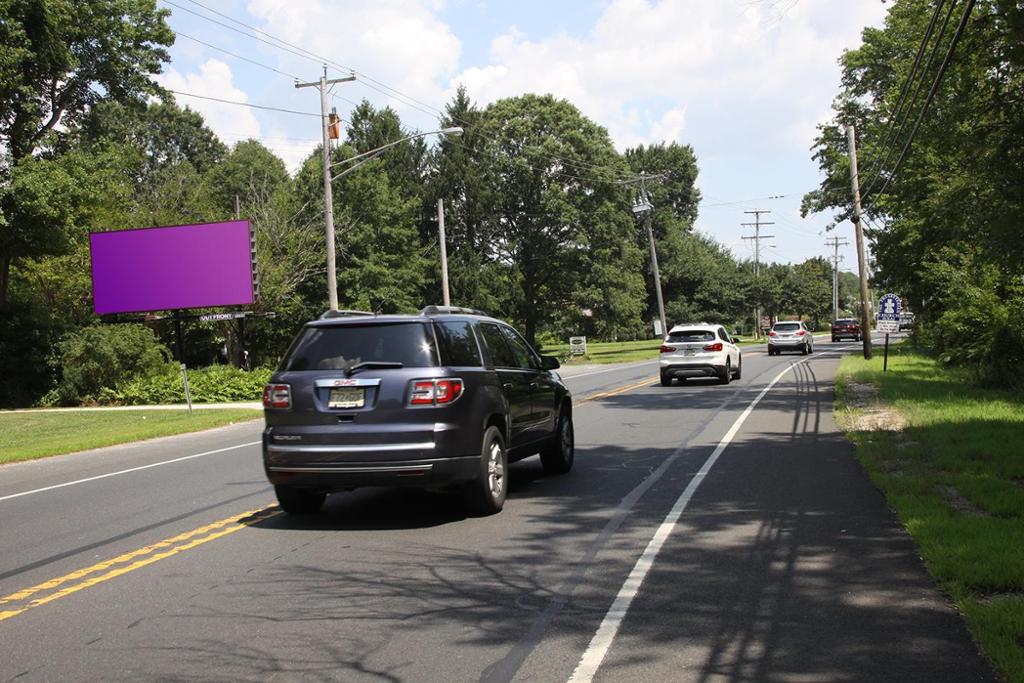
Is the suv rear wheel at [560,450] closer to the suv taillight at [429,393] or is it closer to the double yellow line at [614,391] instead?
the suv taillight at [429,393]

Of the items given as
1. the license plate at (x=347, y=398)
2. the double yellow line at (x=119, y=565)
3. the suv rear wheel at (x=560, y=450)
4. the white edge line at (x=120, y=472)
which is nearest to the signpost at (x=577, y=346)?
the white edge line at (x=120, y=472)

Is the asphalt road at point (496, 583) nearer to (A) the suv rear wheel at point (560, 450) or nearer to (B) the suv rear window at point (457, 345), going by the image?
(A) the suv rear wheel at point (560, 450)

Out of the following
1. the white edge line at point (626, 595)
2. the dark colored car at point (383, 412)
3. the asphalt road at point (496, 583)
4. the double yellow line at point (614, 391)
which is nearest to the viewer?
the white edge line at point (626, 595)

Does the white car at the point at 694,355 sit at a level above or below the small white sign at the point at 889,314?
below

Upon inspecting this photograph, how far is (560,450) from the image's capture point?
11.0 m

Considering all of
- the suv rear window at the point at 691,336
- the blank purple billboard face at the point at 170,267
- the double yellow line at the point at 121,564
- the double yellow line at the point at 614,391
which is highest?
the blank purple billboard face at the point at 170,267

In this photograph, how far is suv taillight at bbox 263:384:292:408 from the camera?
322 inches

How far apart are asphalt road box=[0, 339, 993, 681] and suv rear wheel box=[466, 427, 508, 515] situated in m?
0.15

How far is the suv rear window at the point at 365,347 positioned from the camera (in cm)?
820

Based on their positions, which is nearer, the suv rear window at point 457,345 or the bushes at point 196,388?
the suv rear window at point 457,345

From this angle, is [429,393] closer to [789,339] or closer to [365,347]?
[365,347]

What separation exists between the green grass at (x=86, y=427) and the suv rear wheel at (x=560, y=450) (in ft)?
32.3

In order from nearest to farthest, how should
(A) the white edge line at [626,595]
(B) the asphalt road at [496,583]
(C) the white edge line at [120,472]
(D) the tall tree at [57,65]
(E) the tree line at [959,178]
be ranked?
(A) the white edge line at [626,595] → (B) the asphalt road at [496,583] → (C) the white edge line at [120,472] → (E) the tree line at [959,178] → (D) the tall tree at [57,65]

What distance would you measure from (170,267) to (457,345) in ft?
77.0
